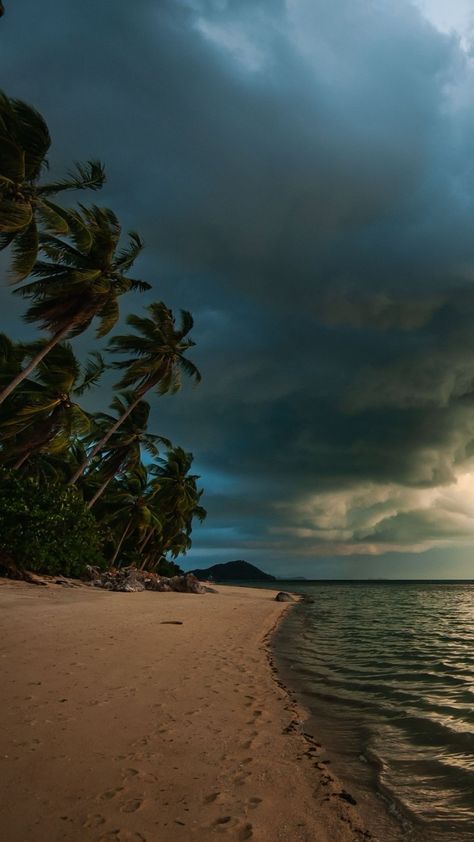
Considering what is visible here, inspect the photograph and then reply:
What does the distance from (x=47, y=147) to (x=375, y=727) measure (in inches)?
722

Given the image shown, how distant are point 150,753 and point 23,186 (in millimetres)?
17018

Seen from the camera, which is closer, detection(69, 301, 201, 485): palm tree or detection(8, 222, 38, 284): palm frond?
detection(8, 222, 38, 284): palm frond

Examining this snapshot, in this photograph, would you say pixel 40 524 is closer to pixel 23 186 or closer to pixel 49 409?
pixel 49 409

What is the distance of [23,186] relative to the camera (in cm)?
1557

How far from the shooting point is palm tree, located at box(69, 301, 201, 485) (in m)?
28.4

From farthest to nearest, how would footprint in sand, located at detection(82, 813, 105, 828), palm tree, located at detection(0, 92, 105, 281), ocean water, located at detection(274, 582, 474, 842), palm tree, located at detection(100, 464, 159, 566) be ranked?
palm tree, located at detection(100, 464, 159, 566) < palm tree, located at detection(0, 92, 105, 281) < ocean water, located at detection(274, 582, 474, 842) < footprint in sand, located at detection(82, 813, 105, 828)

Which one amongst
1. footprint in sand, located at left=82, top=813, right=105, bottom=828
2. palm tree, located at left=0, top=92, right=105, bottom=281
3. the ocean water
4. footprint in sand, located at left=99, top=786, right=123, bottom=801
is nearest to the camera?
footprint in sand, located at left=82, top=813, right=105, bottom=828

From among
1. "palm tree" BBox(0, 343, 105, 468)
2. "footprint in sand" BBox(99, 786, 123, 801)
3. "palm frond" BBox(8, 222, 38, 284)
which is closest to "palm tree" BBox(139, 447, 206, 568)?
"palm tree" BBox(0, 343, 105, 468)

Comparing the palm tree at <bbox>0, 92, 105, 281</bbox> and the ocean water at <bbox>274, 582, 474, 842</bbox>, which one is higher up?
the palm tree at <bbox>0, 92, 105, 281</bbox>

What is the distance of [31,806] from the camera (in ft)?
10.5

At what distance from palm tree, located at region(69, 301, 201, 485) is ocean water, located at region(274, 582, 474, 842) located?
19053mm

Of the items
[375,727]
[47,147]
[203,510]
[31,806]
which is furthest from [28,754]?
[203,510]

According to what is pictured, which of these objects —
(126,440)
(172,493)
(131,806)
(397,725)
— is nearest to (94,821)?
(131,806)

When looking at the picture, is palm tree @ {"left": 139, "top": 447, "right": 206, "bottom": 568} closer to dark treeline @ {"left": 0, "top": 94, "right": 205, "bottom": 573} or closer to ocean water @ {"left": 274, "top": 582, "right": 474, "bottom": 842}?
dark treeline @ {"left": 0, "top": 94, "right": 205, "bottom": 573}
